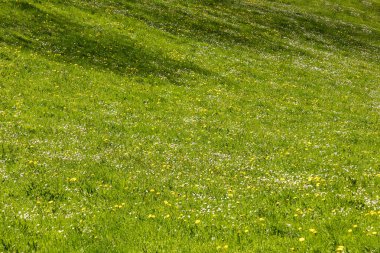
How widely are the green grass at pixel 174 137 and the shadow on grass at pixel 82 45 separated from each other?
0.20m

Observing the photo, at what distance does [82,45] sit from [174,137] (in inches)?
741

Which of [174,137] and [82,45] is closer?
[174,137]

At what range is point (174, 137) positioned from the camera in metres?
19.5

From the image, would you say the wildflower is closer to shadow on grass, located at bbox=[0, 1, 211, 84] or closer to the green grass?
the green grass

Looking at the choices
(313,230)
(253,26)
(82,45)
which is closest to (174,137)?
(313,230)

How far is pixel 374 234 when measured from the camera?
8.79 meters

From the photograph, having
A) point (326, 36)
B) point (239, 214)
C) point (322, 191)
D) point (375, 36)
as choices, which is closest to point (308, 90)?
point (322, 191)

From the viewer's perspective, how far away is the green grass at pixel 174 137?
382 inches

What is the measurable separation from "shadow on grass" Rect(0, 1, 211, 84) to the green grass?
0.20 metres

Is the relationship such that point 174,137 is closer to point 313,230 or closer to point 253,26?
point 313,230

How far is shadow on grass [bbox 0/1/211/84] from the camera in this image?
31.3 metres

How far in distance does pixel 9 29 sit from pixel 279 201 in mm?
30067

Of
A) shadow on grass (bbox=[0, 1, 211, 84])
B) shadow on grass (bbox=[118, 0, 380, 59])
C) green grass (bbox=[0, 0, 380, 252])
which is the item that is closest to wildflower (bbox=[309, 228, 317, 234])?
green grass (bbox=[0, 0, 380, 252])

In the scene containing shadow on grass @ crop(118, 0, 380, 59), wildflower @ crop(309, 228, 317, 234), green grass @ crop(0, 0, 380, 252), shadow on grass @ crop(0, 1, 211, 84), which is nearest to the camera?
wildflower @ crop(309, 228, 317, 234)
